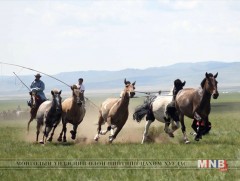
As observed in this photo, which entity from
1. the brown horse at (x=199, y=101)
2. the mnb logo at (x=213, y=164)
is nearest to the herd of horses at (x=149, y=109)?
the brown horse at (x=199, y=101)

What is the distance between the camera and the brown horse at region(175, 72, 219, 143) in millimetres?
16984

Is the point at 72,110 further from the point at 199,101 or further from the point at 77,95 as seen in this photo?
the point at 199,101

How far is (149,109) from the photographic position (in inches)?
761

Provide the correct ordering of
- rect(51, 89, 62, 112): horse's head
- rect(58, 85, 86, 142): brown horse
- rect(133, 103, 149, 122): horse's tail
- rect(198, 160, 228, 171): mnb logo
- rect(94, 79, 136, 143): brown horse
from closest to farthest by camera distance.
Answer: rect(198, 160, 228, 171): mnb logo < rect(94, 79, 136, 143): brown horse < rect(51, 89, 62, 112): horse's head < rect(58, 85, 86, 142): brown horse < rect(133, 103, 149, 122): horse's tail

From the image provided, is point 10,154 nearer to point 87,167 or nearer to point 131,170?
point 87,167


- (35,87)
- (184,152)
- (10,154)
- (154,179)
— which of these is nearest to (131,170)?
(154,179)

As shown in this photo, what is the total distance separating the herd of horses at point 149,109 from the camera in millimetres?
17406

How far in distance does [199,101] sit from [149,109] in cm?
252

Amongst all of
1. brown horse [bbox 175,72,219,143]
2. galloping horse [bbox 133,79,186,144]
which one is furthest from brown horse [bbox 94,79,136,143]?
brown horse [bbox 175,72,219,143]

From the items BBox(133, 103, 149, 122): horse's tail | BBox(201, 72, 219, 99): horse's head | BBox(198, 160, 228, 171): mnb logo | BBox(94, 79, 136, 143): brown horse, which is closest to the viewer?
BBox(198, 160, 228, 171): mnb logo

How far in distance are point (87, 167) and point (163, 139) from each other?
7850mm

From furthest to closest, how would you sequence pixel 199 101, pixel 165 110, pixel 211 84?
1. pixel 165 110
2. pixel 199 101
3. pixel 211 84

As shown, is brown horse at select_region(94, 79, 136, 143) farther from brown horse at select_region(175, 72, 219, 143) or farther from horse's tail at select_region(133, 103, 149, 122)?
brown horse at select_region(175, 72, 219, 143)

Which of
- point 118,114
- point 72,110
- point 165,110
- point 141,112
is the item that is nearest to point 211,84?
point 165,110
